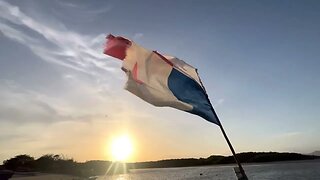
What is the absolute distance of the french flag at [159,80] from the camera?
9.22 meters

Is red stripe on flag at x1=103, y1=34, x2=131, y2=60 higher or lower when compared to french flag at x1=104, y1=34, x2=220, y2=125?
higher

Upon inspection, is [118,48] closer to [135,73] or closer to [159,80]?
[135,73]

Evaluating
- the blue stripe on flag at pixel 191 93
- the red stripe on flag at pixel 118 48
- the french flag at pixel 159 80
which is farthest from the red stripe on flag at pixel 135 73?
the blue stripe on flag at pixel 191 93

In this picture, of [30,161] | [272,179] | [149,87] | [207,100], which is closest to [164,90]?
[149,87]

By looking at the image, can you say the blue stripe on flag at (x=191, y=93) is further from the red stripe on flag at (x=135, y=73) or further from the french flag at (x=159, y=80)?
the red stripe on flag at (x=135, y=73)

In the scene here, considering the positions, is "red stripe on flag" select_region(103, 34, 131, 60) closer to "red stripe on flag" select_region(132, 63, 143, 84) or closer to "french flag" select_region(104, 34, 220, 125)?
"french flag" select_region(104, 34, 220, 125)

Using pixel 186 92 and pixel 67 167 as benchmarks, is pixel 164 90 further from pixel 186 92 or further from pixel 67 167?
pixel 67 167

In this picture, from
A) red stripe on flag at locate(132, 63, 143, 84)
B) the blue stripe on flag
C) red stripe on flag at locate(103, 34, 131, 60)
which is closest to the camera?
the blue stripe on flag

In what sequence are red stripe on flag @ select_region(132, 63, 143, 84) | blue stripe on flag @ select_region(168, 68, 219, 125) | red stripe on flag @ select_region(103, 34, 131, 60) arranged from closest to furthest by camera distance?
blue stripe on flag @ select_region(168, 68, 219, 125) → red stripe on flag @ select_region(132, 63, 143, 84) → red stripe on flag @ select_region(103, 34, 131, 60)

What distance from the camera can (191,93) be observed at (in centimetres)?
966

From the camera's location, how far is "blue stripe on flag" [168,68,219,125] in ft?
29.9

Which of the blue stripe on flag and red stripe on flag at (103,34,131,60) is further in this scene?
red stripe on flag at (103,34,131,60)

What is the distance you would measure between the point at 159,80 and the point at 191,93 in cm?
85

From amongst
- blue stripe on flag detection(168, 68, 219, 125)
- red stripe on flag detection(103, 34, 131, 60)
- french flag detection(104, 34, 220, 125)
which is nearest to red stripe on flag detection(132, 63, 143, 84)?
french flag detection(104, 34, 220, 125)
